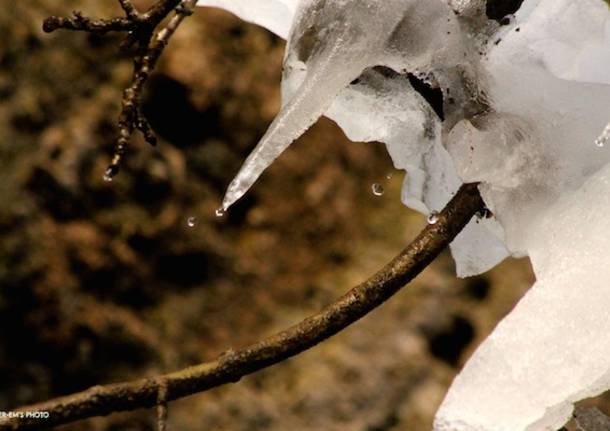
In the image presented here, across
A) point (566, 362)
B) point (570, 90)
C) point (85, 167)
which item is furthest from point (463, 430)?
point (85, 167)

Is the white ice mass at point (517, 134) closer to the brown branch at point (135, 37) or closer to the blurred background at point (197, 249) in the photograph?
the brown branch at point (135, 37)

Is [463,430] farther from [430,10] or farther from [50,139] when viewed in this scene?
[50,139]

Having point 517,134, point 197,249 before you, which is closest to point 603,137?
point 517,134

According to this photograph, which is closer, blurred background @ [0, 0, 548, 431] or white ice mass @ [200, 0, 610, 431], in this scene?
white ice mass @ [200, 0, 610, 431]

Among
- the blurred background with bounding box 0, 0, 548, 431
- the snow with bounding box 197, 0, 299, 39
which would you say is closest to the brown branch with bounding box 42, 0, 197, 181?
the snow with bounding box 197, 0, 299, 39

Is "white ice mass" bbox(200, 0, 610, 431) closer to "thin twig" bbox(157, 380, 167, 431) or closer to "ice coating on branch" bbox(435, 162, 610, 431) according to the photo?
"ice coating on branch" bbox(435, 162, 610, 431)

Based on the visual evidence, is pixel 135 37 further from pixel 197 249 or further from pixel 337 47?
pixel 197 249
